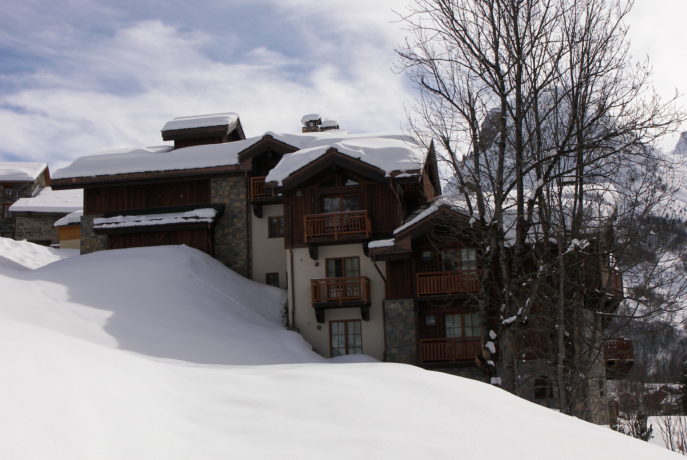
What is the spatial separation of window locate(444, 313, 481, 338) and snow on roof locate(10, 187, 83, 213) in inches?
1411

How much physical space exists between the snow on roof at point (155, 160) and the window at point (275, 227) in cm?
316

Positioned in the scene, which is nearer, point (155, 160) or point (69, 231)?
point (155, 160)

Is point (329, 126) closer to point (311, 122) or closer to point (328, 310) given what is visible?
point (311, 122)

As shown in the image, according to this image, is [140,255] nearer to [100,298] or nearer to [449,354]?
[100,298]

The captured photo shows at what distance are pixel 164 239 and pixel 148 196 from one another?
2.39 metres

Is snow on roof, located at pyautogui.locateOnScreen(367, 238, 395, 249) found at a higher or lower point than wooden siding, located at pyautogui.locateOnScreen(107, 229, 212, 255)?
lower

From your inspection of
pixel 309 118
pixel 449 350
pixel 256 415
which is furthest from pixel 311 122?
pixel 256 415

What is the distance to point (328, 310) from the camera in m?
25.4

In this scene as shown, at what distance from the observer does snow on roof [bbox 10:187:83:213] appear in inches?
1982

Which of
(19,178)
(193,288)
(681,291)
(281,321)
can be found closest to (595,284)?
(681,291)

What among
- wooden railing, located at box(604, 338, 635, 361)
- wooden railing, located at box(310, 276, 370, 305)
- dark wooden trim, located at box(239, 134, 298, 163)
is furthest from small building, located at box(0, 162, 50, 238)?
wooden railing, located at box(604, 338, 635, 361)

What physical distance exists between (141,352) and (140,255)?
1030 centimetres

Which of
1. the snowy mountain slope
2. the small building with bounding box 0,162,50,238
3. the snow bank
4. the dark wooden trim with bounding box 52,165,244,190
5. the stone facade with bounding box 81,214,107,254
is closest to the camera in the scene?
the snowy mountain slope

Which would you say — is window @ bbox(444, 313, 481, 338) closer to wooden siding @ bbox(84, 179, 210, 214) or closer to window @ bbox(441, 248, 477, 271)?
window @ bbox(441, 248, 477, 271)
